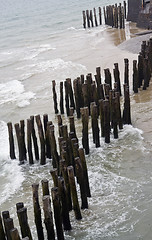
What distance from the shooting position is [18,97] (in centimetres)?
1644

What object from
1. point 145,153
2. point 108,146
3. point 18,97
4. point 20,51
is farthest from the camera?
point 20,51

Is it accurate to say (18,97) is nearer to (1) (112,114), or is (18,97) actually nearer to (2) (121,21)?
(1) (112,114)

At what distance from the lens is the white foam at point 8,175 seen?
8.54 meters

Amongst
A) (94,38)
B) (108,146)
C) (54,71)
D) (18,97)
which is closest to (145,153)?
(108,146)

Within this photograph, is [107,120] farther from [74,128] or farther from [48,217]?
[48,217]

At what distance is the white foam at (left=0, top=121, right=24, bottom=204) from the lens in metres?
8.54

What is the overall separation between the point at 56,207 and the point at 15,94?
11327 mm

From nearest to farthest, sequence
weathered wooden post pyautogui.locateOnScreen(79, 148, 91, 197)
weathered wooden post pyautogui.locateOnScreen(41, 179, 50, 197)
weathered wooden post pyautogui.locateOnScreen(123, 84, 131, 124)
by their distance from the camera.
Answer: weathered wooden post pyautogui.locateOnScreen(41, 179, 50, 197)
weathered wooden post pyautogui.locateOnScreen(79, 148, 91, 197)
weathered wooden post pyautogui.locateOnScreen(123, 84, 131, 124)

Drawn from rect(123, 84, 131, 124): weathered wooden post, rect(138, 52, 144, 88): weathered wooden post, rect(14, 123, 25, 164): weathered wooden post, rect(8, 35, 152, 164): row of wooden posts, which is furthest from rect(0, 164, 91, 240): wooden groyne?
rect(138, 52, 144, 88): weathered wooden post

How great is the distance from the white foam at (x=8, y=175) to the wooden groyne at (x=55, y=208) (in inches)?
69.5

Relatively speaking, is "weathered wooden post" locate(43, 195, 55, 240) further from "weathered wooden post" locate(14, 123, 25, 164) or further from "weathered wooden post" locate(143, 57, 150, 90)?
"weathered wooden post" locate(143, 57, 150, 90)

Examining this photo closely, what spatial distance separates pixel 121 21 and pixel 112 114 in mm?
20194

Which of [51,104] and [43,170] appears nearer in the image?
[43,170]

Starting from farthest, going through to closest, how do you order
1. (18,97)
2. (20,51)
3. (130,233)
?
(20,51) → (18,97) → (130,233)
